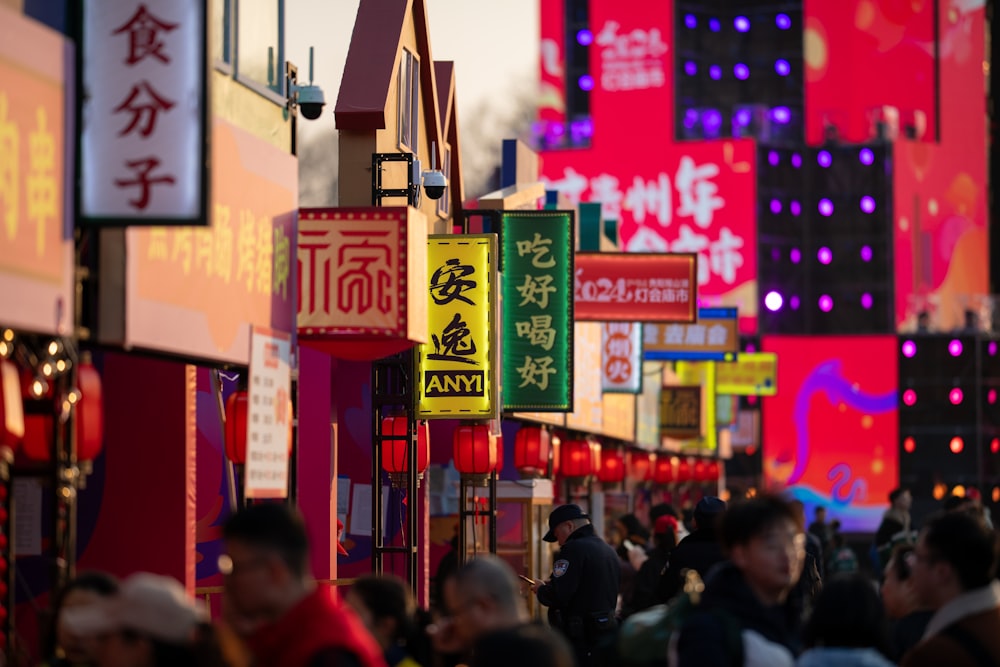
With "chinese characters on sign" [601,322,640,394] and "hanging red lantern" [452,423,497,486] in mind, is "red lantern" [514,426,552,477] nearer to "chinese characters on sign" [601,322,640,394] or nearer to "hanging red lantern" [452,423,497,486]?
→ "hanging red lantern" [452,423,497,486]

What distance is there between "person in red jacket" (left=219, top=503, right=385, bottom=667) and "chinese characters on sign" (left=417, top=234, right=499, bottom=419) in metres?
12.1

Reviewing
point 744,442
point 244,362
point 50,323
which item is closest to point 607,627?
point 244,362

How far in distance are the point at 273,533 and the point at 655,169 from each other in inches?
2482

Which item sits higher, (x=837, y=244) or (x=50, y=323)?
(x=837, y=244)

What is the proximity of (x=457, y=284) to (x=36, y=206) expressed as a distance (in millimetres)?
9079

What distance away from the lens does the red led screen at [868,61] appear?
69.1m

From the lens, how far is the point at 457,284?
59.8 ft

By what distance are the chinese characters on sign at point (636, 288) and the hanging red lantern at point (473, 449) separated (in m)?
3.60

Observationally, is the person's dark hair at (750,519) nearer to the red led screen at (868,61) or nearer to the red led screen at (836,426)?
the red led screen at (836,426)

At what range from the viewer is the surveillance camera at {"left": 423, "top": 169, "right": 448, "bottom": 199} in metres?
17.9

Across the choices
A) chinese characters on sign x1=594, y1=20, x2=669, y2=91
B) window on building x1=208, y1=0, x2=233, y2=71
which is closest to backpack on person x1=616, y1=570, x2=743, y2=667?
window on building x1=208, y1=0, x2=233, y2=71

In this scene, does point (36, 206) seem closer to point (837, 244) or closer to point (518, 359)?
point (518, 359)

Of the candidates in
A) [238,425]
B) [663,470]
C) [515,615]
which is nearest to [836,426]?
[663,470]

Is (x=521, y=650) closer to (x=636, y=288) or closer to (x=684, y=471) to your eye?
(x=636, y=288)
